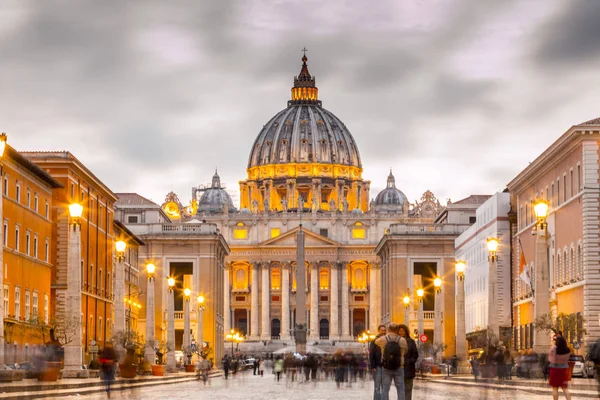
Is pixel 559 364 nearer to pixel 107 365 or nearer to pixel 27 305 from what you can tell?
pixel 107 365

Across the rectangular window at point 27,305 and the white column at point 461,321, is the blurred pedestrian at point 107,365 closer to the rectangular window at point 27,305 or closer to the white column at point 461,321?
the white column at point 461,321

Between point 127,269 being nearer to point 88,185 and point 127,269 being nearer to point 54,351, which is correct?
point 88,185

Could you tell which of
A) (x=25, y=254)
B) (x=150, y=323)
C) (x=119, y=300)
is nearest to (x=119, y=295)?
(x=119, y=300)

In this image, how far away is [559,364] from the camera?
2995cm

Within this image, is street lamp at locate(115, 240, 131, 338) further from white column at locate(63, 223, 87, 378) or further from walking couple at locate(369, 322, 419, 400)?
walking couple at locate(369, 322, 419, 400)

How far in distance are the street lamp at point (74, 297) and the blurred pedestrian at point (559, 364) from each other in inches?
812

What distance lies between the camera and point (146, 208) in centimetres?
15938

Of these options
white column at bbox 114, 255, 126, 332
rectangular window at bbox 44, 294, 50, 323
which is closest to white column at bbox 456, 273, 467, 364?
white column at bbox 114, 255, 126, 332

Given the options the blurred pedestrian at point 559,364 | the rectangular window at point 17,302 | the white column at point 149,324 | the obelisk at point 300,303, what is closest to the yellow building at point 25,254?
the rectangular window at point 17,302

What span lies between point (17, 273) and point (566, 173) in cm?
2900

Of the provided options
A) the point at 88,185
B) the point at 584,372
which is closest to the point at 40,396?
the point at 584,372

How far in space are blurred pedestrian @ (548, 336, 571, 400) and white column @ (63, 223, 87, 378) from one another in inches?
863

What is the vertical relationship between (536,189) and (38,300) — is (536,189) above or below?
above

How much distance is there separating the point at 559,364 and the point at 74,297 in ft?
84.4
